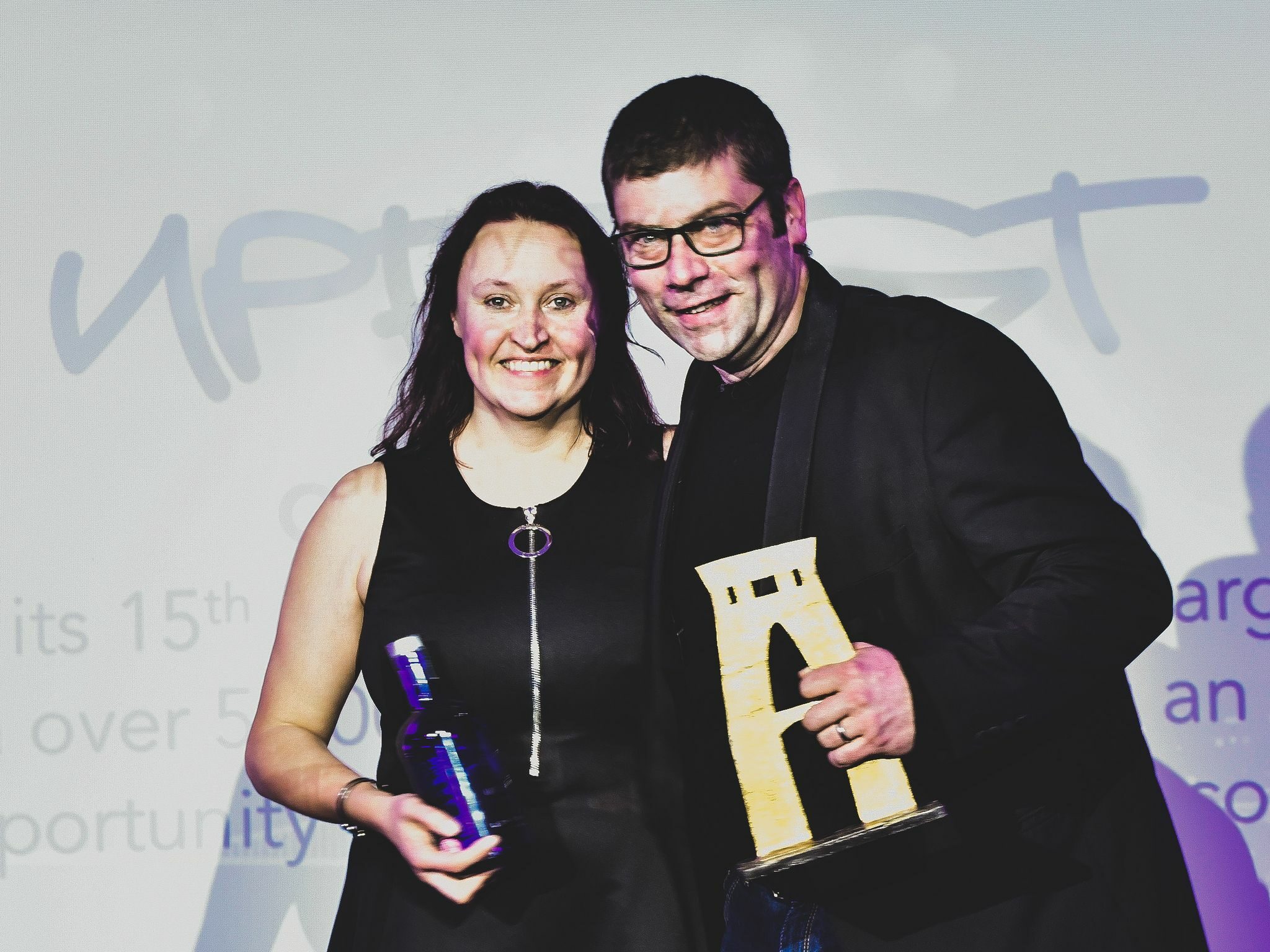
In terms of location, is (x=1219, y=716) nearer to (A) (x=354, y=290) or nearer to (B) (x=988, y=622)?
(B) (x=988, y=622)

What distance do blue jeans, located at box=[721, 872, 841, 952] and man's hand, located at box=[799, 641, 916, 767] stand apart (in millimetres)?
392

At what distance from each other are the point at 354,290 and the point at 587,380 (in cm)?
102

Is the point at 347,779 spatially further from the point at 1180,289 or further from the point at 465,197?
the point at 1180,289

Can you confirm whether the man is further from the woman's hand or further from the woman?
the woman's hand

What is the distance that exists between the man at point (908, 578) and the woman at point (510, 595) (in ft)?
0.42

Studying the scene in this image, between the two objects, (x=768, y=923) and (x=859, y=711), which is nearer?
(x=859, y=711)

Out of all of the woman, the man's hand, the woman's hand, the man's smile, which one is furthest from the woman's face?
the man's hand

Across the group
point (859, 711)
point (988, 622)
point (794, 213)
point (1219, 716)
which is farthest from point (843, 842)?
point (1219, 716)

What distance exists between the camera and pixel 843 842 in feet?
3.31

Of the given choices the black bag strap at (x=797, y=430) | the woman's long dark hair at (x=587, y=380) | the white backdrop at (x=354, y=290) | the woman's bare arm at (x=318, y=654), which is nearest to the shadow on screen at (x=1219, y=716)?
the white backdrop at (x=354, y=290)

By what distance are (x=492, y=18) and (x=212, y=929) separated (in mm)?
2040

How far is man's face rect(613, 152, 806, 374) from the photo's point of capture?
138 centimetres

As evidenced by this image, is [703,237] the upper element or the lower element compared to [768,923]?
upper

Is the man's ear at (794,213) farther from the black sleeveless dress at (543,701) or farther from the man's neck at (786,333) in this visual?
the black sleeveless dress at (543,701)
